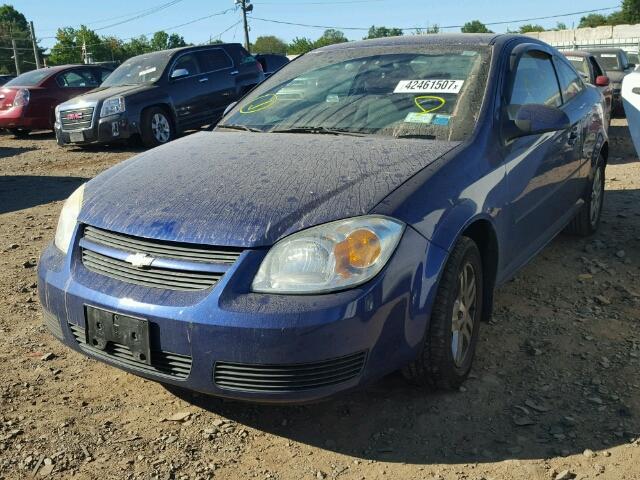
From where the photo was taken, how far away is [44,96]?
13.7 meters

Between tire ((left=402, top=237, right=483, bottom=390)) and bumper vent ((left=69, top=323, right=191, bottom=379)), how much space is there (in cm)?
88

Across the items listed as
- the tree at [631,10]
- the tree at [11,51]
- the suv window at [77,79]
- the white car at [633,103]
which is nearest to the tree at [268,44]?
the tree at [11,51]

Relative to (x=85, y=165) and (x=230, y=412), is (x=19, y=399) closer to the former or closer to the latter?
(x=230, y=412)

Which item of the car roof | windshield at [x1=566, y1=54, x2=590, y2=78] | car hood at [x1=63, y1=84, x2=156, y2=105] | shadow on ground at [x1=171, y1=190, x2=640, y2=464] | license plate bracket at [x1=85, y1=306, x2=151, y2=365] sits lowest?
shadow on ground at [x1=171, y1=190, x2=640, y2=464]

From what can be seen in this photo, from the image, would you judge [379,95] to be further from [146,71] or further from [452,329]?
[146,71]

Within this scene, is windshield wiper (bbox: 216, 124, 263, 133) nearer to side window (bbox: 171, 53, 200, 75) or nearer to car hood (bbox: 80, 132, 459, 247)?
car hood (bbox: 80, 132, 459, 247)

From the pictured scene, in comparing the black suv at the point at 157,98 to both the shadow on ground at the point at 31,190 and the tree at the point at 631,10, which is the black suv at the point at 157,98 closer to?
the shadow on ground at the point at 31,190

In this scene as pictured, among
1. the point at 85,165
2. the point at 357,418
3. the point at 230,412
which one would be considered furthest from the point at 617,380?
the point at 85,165

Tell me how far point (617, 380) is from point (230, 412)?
5.60 ft

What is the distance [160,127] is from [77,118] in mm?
1305

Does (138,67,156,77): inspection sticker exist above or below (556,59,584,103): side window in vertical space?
below

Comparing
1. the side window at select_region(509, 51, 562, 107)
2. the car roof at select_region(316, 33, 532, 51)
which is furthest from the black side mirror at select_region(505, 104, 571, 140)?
the car roof at select_region(316, 33, 532, 51)

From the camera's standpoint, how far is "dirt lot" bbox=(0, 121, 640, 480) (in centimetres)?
247

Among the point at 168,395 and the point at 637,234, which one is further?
the point at 637,234
